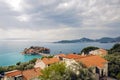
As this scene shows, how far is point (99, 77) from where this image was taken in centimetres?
3716

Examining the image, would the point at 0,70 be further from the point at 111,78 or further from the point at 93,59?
the point at 111,78

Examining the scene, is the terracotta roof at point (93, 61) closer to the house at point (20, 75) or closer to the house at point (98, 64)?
the house at point (98, 64)

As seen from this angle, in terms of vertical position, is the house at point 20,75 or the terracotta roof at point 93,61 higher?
the terracotta roof at point 93,61

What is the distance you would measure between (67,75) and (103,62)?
14.2m

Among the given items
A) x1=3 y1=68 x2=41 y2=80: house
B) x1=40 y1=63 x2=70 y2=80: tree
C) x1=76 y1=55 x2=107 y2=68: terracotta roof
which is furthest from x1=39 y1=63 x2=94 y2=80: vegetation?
x1=76 y1=55 x2=107 y2=68: terracotta roof

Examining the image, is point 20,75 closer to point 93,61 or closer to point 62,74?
point 62,74

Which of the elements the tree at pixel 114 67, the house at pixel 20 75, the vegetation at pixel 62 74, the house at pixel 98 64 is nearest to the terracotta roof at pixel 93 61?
the house at pixel 98 64

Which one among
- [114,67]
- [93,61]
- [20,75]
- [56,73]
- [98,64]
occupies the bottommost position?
[20,75]

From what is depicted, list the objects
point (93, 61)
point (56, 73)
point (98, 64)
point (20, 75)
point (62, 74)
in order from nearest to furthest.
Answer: point (56, 73), point (62, 74), point (20, 75), point (98, 64), point (93, 61)

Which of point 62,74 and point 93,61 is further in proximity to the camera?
point 93,61

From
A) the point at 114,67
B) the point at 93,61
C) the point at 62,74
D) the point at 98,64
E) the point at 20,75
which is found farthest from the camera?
the point at 114,67

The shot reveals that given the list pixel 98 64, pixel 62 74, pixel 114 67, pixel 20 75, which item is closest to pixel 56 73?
pixel 62 74

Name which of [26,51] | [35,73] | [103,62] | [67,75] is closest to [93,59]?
[103,62]

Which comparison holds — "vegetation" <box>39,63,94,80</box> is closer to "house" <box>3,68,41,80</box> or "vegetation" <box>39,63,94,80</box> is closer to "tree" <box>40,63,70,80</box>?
"tree" <box>40,63,70,80</box>
